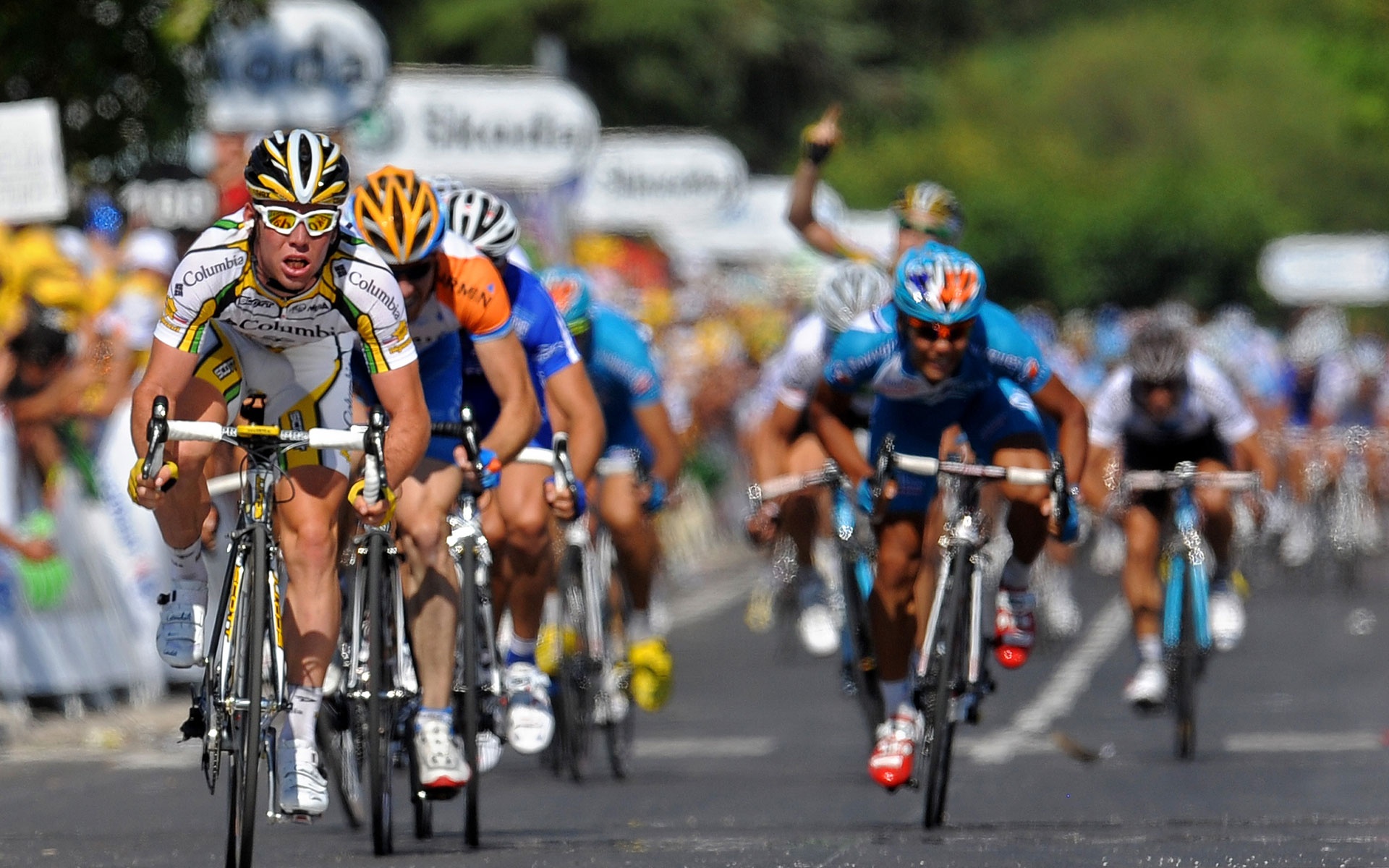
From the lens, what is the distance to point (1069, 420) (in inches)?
402

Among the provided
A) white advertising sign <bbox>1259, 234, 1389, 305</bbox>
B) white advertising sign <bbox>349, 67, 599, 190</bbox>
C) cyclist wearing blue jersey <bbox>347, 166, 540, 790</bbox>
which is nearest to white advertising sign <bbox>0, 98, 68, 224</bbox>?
cyclist wearing blue jersey <bbox>347, 166, 540, 790</bbox>

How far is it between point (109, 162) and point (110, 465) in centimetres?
245

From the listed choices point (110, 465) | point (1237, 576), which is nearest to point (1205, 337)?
point (1237, 576)

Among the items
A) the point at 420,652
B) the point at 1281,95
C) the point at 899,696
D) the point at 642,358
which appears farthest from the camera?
the point at 1281,95

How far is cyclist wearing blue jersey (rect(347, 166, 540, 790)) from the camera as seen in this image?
8.95m

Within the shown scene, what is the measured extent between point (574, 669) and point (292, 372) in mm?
3425

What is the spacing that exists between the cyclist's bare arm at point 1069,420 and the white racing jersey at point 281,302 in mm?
2948

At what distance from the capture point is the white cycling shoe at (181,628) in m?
8.11

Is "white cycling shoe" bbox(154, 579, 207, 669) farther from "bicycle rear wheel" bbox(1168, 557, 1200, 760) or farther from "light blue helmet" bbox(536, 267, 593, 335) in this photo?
"bicycle rear wheel" bbox(1168, 557, 1200, 760)

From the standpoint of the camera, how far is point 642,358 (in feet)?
42.0

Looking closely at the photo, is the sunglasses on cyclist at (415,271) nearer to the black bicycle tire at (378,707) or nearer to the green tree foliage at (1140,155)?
the black bicycle tire at (378,707)

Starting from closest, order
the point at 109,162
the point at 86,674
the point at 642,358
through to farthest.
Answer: the point at 642,358, the point at 86,674, the point at 109,162

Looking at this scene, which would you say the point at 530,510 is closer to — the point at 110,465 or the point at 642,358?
the point at 642,358

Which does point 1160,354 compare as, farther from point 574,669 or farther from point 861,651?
point 574,669
